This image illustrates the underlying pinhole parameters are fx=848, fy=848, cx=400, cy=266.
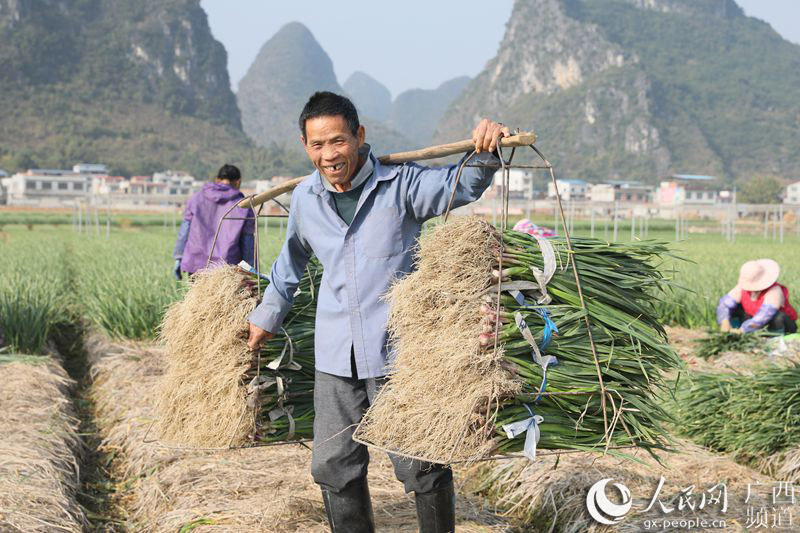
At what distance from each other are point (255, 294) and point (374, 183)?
0.76 meters

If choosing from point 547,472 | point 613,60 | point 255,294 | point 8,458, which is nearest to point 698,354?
point 547,472

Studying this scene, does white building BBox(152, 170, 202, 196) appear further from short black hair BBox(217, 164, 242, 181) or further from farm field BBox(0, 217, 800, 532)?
short black hair BBox(217, 164, 242, 181)

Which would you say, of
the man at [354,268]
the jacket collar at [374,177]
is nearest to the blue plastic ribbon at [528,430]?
the man at [354,268]

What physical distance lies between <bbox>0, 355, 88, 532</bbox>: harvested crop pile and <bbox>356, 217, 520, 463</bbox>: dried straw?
1595 mm

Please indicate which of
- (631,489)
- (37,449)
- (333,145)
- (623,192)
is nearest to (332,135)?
(333,145)

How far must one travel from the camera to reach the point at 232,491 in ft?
11.3

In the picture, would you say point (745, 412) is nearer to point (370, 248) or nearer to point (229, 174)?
point (370, 248)

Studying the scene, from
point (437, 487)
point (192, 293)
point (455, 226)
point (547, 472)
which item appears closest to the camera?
point (455, 226)

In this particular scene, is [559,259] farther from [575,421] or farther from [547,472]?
[547,472]

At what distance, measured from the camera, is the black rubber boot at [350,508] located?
2.57 m

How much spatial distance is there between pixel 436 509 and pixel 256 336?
0.79m

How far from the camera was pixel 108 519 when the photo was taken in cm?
370

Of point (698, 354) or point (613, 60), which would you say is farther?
point (613, 60)

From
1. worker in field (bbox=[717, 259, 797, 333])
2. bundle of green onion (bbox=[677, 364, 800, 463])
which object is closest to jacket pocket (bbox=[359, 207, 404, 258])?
bundle of green onion (bbox=[677, 364, 800, 463])
